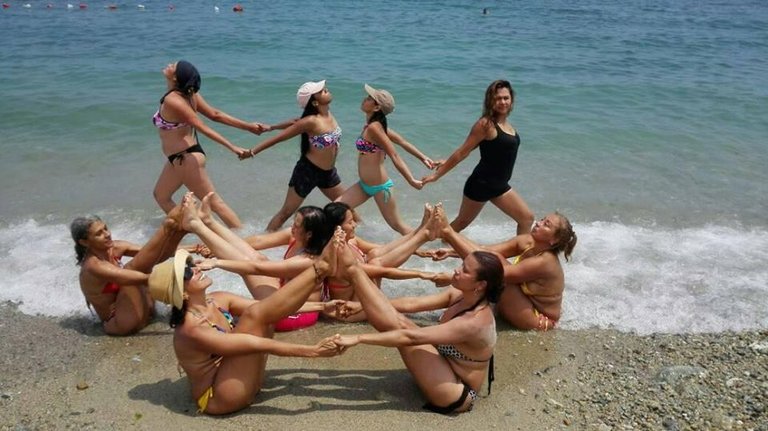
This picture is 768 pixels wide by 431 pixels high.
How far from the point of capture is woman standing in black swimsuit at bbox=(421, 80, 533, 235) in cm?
636

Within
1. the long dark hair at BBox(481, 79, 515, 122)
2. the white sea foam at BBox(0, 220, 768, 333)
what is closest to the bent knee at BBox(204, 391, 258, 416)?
the white sea foam at BBox(0, 220, 768, 333)

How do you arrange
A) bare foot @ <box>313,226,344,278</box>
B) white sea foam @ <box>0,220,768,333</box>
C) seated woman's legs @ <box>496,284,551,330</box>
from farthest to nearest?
white sea foam @ <box>0,220,768,333</box> → seated woman's legs @ <box>496,284,551,330</box> → bare foot @ <box>313,226,344,278</box>

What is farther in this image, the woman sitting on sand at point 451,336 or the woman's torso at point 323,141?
the woman's torso at point 323,141

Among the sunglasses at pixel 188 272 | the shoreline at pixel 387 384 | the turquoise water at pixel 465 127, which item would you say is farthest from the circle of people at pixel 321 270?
the turquoise water at pixel 465 127

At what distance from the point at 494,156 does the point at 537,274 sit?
5.00 feet

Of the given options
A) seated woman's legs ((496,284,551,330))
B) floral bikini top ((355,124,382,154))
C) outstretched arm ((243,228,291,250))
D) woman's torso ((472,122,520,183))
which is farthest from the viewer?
floral bikini top ((355,124,382,154))

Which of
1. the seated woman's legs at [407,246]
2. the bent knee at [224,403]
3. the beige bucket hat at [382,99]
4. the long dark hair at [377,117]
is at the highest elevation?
the beige bucket hat at [382,99]

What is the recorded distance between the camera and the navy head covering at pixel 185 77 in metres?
6.73

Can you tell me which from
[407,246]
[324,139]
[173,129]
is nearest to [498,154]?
[407,246]

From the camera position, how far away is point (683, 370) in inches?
199

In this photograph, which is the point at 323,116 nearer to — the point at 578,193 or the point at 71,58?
the point at 578,193

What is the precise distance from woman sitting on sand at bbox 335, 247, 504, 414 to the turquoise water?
190 centimetres

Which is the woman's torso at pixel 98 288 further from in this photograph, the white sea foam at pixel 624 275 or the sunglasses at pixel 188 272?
the sunglasses at pixel 188 272

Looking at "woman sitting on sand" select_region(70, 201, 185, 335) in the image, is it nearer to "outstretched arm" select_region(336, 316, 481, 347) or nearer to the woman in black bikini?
the woman in black bikini
